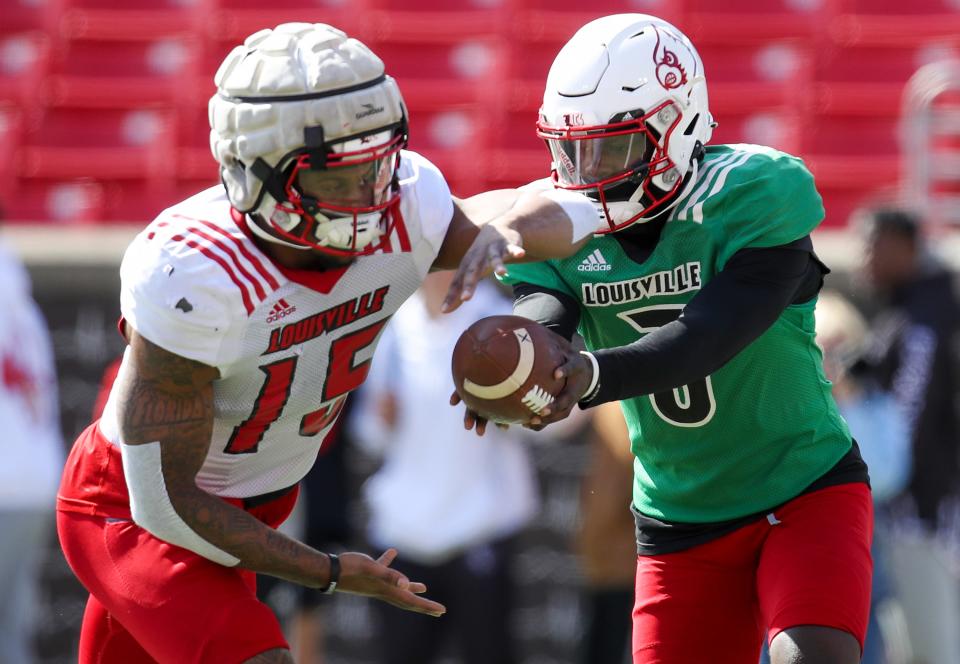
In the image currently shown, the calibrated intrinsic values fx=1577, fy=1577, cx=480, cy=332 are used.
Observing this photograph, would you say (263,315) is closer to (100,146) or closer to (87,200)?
(87,200)

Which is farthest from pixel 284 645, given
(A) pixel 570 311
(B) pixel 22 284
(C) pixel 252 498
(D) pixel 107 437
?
(B) pixel 22 284

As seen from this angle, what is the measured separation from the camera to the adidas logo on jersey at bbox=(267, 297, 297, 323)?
347cm

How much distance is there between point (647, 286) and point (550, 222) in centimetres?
33

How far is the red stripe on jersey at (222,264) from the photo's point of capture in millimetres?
3422

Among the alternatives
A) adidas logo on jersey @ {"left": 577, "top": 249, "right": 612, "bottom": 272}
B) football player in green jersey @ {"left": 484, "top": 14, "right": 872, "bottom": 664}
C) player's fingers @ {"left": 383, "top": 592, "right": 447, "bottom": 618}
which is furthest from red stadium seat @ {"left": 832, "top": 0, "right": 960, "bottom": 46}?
player's fingers @ {"left": 383, "top": 592, "right": 447, "bottom": 618}

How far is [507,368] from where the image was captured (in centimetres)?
324

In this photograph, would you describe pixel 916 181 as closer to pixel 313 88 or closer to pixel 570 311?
pixel 570 311

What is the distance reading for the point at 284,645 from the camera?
3.40 meters

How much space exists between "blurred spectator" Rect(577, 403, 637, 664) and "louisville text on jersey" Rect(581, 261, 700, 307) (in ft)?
9.02

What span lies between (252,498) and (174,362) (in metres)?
0.53

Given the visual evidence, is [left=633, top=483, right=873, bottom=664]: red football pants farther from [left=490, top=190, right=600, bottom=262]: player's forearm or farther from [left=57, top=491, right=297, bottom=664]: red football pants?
[left=57, top=491, right=297, bottom=664]: red football pants

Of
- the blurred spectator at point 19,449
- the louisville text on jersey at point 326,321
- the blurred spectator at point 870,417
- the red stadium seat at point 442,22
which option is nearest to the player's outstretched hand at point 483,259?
the louisville text on jersey at point 326,321

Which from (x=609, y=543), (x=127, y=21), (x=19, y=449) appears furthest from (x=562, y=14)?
(x=19, y=449)

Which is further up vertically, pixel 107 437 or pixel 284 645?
pixel 107 437
